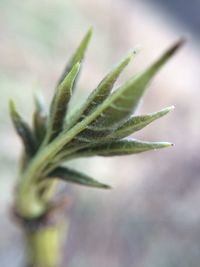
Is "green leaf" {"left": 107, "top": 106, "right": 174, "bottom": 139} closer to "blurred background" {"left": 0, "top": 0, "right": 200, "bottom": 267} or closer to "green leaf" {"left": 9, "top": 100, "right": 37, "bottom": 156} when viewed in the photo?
"green leaf" {"left": 9, "top": 100, "right": 37, "bottom": 156}

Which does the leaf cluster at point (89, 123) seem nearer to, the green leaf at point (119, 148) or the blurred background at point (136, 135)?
the green leaf at point (119, 148)

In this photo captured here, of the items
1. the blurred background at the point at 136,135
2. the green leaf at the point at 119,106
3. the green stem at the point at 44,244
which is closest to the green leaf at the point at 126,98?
the green leaf at the point at 119,106

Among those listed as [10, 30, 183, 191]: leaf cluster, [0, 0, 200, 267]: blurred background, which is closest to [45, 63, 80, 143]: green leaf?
[10, 30, 183, 191]: leaf cluster

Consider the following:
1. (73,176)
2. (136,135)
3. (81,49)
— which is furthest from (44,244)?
(136,135)

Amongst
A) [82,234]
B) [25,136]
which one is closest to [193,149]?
[82,234]

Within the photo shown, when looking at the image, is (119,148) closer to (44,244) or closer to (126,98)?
(126,98)
